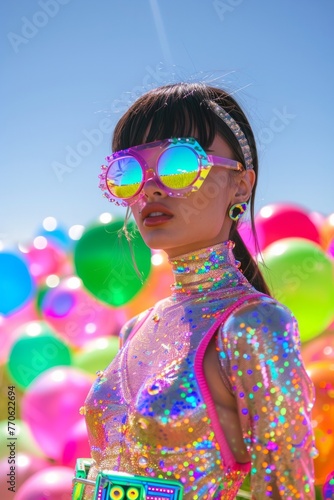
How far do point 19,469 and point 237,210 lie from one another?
2.11 metres

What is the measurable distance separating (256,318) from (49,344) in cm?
287

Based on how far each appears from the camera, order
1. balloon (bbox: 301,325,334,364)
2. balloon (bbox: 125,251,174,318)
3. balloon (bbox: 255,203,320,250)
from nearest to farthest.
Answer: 1. balloon (bbox: 301,325,334,364)
2. balloon (bbox: 255,203,320,250)
3. balloon (bbox: 125,251,174,318)

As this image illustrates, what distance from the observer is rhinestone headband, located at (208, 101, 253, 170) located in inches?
53.2

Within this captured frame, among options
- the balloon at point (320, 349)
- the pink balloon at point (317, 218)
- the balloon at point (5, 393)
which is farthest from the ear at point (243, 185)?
the balloon at point (5, 393)

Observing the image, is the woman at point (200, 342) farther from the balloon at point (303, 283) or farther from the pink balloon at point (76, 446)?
the balloon at point (303, 283)

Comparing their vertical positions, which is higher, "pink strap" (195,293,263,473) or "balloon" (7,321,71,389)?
"balloon" (7,321,71,389)

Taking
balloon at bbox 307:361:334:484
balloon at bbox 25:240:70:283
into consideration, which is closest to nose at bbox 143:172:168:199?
balloon at bbox 307:361:334:484

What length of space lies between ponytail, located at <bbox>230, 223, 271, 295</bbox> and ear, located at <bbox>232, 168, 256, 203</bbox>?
13cm

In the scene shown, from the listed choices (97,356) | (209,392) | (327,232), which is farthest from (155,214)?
(327,232)

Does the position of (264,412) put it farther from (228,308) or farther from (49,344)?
(49,344)

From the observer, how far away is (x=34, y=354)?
3.78 meters

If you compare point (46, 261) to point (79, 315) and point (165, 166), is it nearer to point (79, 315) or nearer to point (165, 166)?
point (79, 315)

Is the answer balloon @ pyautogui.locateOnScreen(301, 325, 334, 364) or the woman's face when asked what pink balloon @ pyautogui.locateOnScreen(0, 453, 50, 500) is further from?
the woman's face

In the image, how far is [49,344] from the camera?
3.77m
